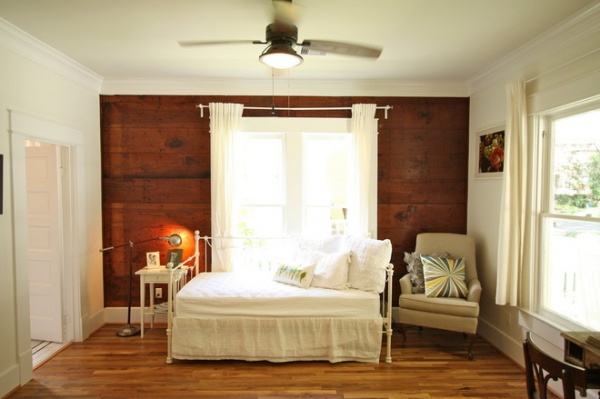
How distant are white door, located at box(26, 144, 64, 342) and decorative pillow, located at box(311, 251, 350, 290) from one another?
98.3 inches

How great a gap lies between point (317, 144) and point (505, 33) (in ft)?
6.75

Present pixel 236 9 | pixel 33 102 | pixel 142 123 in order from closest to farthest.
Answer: pixel 236 9, pixel 33 102, pixel 142 123

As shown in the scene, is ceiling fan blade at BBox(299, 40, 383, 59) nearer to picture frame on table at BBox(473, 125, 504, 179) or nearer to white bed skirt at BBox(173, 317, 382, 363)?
picture frame on table at BBox(473, 125, 504, 179)

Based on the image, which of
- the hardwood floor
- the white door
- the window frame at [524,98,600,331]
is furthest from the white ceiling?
the hardwood floor

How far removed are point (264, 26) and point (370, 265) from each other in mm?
2221

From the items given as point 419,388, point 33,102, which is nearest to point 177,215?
point 33,102

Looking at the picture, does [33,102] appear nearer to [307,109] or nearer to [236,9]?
[236,9]

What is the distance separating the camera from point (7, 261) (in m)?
2.72

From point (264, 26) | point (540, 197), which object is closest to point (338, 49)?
point (264, 26)

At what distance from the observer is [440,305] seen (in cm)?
338

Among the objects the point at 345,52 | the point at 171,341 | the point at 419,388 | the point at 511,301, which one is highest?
the point at 345,52

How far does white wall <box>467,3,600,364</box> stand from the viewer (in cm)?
252

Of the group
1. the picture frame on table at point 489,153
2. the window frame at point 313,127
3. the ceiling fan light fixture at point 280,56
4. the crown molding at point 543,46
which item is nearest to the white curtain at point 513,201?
the crown molding at point 543,46

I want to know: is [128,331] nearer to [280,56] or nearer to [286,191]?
[286,191]
